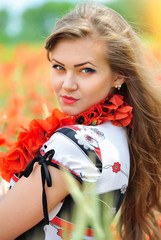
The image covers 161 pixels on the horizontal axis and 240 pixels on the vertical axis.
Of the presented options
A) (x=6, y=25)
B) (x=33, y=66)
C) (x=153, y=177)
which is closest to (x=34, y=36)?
(x=6, y=25)

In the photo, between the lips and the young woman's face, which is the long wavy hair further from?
the lips

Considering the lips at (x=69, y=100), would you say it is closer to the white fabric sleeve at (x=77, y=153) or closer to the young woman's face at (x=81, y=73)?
the young woman's face at (x=81, y=73)

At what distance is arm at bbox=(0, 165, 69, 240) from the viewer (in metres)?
0.97

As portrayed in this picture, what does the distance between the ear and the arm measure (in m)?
0.43

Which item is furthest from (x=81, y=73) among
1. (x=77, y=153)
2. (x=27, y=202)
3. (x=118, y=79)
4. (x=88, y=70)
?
(x=27, y=202)

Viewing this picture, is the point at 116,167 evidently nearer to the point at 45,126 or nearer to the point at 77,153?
the point at 77,153

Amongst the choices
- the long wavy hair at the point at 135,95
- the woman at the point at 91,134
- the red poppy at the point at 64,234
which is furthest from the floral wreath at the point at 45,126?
the red poppy at the point at 64,234

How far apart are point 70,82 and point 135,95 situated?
0.27 meters

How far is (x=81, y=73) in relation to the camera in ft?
3.83

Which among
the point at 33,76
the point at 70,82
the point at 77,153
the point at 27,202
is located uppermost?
the point at 70,82

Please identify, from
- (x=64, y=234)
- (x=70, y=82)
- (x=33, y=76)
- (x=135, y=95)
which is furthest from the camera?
(x=33, y=76)

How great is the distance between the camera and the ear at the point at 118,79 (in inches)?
49.0

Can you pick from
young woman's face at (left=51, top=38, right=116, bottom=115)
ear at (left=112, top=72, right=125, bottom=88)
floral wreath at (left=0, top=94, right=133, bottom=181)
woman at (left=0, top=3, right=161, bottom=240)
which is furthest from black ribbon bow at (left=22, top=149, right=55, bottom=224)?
ear at (left=112, top=72, right=125, bottom=88)

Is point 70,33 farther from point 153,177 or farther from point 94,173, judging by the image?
point 153,177
